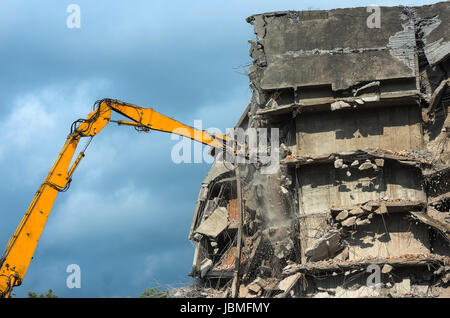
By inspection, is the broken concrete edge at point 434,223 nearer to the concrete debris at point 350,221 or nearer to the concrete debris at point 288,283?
the concrete debris at point 350,221

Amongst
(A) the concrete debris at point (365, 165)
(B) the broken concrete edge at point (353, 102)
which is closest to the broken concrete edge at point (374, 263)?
(A) the concrete debris at point (365, 165)

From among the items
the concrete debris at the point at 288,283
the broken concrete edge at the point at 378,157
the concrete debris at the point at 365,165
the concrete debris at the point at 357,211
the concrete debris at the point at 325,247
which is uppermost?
the broken concrete edge at the point at 378,157

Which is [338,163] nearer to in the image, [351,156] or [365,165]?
[351,156]

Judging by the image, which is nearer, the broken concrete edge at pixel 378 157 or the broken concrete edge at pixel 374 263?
the broken concrete edge at pixel 374 263

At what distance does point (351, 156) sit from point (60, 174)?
8831mm

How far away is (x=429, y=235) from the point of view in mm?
21109

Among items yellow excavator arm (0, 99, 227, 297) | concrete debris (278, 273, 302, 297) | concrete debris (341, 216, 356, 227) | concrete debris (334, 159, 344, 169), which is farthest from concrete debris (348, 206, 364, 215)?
yellow excavator arm (0, 99, 227, 297)

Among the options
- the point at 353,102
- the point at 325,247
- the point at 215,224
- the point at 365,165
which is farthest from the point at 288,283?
the point at 353,102

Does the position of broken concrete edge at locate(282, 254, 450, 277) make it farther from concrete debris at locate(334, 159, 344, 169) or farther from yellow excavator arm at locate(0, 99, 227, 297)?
yellow excavator arm at locate(0, 99, 227, 297)

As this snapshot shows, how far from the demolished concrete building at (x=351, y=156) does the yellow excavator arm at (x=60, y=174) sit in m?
3.40

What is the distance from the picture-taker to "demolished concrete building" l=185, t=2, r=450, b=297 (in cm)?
2056

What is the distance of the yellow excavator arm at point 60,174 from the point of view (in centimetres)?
1758
